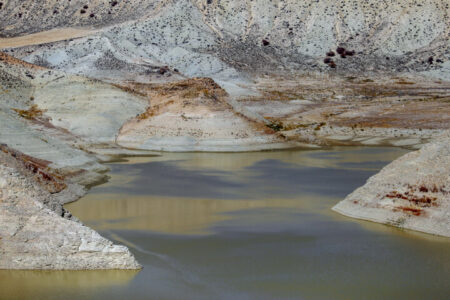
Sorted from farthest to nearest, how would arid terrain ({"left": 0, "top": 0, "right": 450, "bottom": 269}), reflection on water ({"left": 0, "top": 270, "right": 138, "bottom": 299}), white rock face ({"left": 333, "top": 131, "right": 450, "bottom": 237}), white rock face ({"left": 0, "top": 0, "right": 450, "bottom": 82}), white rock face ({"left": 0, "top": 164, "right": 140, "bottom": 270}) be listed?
white rock face ({"left": 0, "top": 0, "right": 450, "bottom": 82}) → arid terrain ({"left": 0, "top": 0, "right": 450, "bottom": 269}) → white rock face ({"left": 333, "top": 131, "right": 450, "bottom": 237}) → white rock face ({"left": 0, "top": 164, "right": 140, "bottom": 270}) → reflection on water ({"left": 0, "top": 270, "right": 138, "bottom": 299})

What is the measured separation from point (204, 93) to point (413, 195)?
1631 inches

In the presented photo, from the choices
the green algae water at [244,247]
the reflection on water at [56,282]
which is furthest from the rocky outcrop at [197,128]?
the reflection on water at [56,282]

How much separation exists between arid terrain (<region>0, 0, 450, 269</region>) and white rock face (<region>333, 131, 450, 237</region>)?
0.06 meters

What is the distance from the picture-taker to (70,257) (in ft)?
68.0

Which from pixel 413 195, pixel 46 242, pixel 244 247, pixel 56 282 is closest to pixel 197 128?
pixel 413 195

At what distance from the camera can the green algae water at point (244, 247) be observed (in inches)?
752

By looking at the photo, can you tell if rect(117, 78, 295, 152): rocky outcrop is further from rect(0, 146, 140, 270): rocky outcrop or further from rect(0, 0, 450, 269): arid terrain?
rect(0, 146, 140, 270): rocky outcrop

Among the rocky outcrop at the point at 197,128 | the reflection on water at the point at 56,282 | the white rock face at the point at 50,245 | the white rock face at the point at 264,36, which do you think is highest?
the white rock face at the point at 264,36

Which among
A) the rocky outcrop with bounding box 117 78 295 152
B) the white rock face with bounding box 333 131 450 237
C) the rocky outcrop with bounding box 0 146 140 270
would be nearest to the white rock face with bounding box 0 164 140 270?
the rocky outcrop with bounding box 0 146 140 270

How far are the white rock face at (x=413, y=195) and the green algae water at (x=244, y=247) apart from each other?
0.78 metres

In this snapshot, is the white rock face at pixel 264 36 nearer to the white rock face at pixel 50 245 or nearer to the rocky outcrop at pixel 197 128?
the rocky outcrop at pixel 197 128

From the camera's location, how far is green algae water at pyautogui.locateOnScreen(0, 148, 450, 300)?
19.1 m

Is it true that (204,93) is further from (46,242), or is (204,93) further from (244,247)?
(46,242)

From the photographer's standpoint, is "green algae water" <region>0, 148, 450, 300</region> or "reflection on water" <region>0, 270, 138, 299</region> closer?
"reflection on water" <region>0, 270, 138, 299</region>
